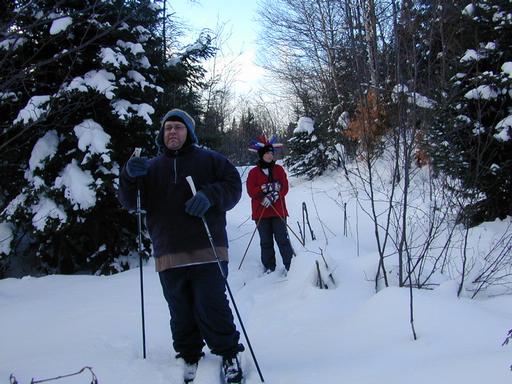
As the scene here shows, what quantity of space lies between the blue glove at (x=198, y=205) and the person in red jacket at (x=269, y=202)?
10.2 feet

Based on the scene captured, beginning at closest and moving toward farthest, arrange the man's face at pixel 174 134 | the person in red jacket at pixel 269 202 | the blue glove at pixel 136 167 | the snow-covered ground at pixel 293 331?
the snow-covered ground at pixel 293 331 < the blue glove at pixel 136 167 < the man's face at pixel 174 134 < the person in red jacket at pixel 269 202

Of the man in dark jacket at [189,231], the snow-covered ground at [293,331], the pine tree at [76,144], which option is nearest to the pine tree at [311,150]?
the pine tree at [76,144]

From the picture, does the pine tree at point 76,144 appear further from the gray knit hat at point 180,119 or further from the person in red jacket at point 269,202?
the gray knit hat at point 180,119

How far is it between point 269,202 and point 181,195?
2969 mm

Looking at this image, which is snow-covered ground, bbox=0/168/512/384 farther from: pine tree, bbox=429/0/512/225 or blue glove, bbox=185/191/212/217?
pine tree, bbox=429/0/512/225

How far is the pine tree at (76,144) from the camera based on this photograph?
541cm

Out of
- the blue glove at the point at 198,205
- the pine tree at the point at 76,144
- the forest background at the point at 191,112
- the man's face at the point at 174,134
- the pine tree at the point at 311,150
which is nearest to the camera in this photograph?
the blue glove at the point at 198,205

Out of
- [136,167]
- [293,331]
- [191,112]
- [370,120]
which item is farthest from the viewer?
[191,112]

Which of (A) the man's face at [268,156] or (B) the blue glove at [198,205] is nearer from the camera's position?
(B) the blue glove at [198,205]

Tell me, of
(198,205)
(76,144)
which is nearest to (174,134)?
(198,205)

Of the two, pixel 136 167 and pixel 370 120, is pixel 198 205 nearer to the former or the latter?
pixel 136 167

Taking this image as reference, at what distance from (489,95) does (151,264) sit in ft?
19.7

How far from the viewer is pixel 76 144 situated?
229 inches

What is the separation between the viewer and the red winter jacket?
586cm
